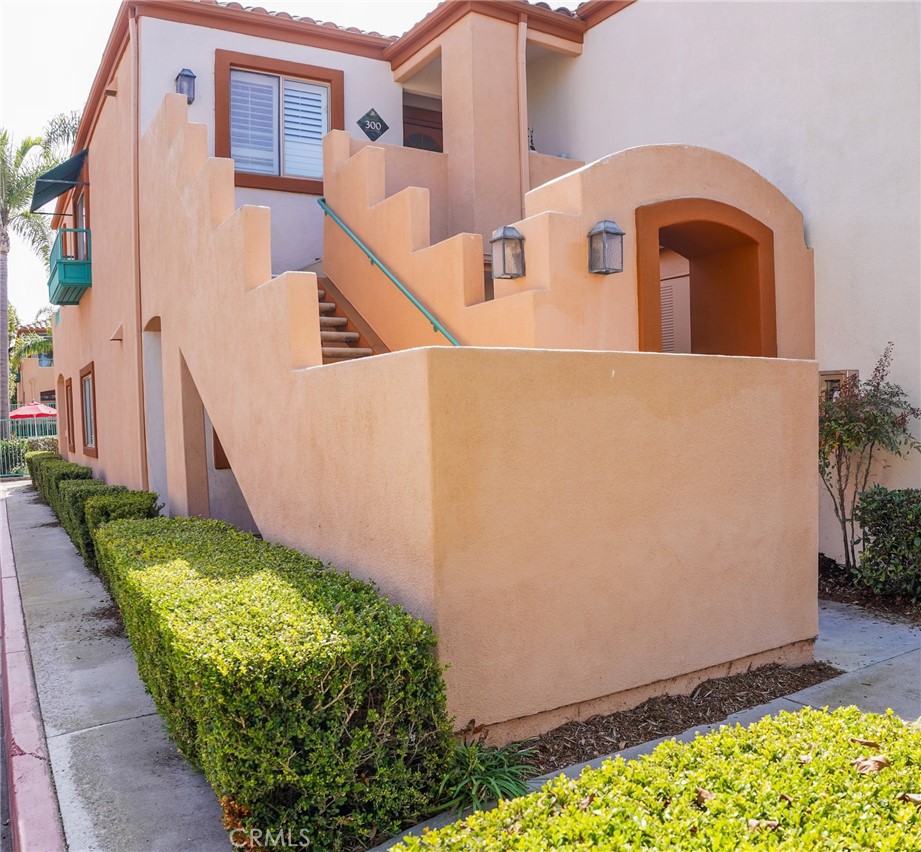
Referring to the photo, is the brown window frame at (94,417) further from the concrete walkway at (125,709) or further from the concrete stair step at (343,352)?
the concrete stair step at (343,352)

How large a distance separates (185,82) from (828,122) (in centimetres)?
744

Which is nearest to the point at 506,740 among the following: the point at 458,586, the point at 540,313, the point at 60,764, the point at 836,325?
the point at 458,586

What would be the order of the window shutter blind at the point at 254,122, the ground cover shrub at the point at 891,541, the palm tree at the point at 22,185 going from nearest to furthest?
the ground cover shrub at the point at 891,541
the window shutter blind at the point at 254,122
the palm tree at the point at 22,185

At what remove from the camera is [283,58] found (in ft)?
36.1

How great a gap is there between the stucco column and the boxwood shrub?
267 inches

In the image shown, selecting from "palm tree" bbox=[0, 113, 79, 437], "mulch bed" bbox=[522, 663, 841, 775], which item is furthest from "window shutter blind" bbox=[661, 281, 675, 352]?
"palm tree" bbox=[0, 113, 79, 437]

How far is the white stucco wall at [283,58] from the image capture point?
10.0m

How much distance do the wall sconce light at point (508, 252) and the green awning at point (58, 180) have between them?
33.7 ft

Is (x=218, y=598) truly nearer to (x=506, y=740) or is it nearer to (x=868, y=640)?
(x=506, y=740)

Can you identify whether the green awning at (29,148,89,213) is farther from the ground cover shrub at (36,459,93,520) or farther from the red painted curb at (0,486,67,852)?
the red painted curb at (0,486,67,852)

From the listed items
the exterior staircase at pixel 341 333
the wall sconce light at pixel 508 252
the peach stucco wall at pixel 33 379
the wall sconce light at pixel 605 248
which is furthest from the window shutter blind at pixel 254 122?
the peach stucco wall at pixel 33 379

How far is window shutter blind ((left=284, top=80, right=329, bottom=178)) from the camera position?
440 inches

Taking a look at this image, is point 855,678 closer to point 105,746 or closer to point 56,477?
point 105,746

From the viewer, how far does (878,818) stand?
2451 mm
